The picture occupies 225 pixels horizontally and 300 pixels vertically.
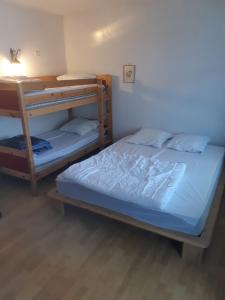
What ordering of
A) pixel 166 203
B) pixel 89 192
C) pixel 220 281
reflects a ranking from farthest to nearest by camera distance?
pixel 89 192 < pixel 166 203 < pixel 220 281

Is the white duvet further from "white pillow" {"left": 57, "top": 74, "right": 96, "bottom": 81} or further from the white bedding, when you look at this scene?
"white pillow" {"left": 57, "top": 74, "right": 96, "bottom": 81}

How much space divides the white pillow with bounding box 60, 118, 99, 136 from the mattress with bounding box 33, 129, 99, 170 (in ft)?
0.18

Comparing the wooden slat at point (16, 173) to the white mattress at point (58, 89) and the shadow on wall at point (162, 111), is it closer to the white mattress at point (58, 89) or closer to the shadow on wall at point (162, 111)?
the white mattress at point (58, 89)

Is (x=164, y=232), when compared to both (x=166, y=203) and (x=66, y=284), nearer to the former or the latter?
(x=166, y=203)

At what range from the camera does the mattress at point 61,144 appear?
2737 millimetres

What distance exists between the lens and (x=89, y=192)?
2.07m

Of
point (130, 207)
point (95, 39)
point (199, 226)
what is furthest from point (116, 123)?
point (199, 226)

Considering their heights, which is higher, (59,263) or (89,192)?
(89,192)

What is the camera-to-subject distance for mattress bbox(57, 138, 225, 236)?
67.0 inches

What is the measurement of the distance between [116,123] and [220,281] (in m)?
2.68

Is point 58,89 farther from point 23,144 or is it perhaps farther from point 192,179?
point 192,179

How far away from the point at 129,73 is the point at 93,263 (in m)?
2.65

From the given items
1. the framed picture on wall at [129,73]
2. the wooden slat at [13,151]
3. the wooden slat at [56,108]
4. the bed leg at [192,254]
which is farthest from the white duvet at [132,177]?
the framed picture on wall at [129,73]

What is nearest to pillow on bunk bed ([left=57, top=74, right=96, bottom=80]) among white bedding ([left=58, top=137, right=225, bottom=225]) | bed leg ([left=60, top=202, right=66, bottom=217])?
white bedding ([left=58, top=137, right=225, bottom=225])
